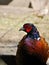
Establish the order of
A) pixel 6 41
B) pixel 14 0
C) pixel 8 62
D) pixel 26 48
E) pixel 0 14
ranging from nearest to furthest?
pixel 26 48 → pixel 8 62 → pixel 6 41 → pixel 0 14 → pixel 14 0

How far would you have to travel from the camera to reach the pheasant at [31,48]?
2688mm

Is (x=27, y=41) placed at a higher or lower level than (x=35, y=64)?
higher

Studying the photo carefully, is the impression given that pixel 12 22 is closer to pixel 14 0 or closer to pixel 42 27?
pixel 42 27

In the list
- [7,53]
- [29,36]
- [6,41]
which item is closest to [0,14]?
[6,41]

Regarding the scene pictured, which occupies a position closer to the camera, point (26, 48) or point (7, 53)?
point (26, 48)

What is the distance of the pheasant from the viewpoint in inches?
106

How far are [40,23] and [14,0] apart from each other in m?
0.93

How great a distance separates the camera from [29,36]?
108 inches

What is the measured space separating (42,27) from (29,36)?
3.73 ft

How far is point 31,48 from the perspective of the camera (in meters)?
2.68

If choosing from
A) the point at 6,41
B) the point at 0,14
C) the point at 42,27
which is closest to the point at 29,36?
the point at 6,41

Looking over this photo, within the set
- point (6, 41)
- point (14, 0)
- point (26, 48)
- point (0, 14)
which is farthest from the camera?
point (14, 0)

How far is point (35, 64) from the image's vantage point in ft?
9.18

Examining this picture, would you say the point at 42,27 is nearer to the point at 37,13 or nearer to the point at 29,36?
the point at 37,13
